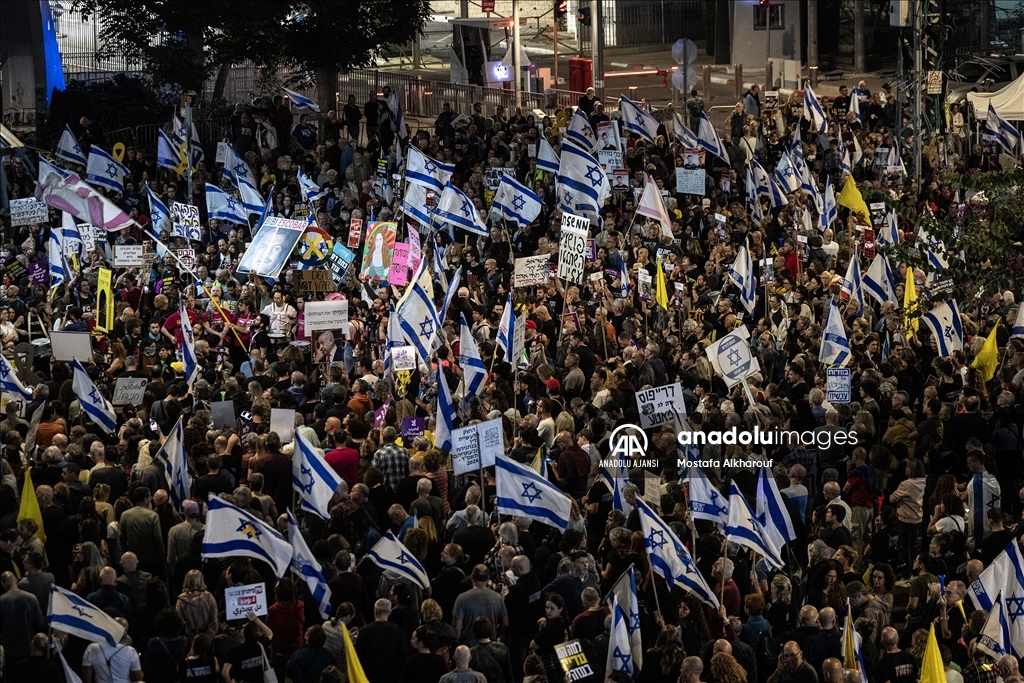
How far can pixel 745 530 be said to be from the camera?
1403cm

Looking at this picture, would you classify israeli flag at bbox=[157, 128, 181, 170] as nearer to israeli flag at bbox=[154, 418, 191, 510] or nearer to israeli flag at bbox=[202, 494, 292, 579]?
israeli flag at bbox=[154, 418, 191, 510]

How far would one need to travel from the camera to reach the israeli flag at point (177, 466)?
16.1 meters

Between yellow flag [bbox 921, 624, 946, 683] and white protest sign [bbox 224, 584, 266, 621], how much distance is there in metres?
5.07

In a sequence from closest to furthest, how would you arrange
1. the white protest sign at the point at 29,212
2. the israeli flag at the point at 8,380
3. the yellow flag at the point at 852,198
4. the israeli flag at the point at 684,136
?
the israeli flag at the point at 8,380 → the yellow flag at the point at 852,198 → the white protest sign at the point at 29,212 → the israeli flag at the point at 684,136

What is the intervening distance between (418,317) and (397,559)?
688 centimetres

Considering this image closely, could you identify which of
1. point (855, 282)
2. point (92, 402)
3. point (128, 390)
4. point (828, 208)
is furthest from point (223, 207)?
point (855, 282)

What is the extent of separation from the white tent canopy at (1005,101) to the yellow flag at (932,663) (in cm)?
2536

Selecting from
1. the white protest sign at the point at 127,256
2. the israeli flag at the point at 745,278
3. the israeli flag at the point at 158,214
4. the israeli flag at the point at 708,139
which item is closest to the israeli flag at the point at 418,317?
the israeli flag at the point at 745,278

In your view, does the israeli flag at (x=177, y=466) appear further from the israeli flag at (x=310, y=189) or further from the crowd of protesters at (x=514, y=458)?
the israeli flag at (x=310, y=189)

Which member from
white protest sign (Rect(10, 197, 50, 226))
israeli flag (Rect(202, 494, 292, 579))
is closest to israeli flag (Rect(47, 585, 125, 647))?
israeli flag (Rect(202, 494, 292, 579))

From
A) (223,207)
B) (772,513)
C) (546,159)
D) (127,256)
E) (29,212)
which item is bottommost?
(772,513)

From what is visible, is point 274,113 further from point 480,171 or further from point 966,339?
point 966,339

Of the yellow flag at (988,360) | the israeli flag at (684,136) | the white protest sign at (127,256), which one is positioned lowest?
the yellow flag at (988,360)

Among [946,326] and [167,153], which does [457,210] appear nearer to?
[946,326]
